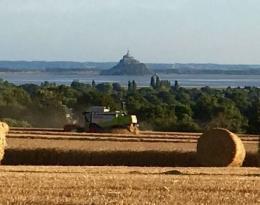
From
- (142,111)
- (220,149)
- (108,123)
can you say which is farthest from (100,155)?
(142,111)

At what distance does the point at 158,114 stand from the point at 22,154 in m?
26.6

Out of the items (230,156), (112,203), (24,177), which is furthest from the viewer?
(230,156)

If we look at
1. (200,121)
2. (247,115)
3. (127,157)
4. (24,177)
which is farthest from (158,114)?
(24,177)

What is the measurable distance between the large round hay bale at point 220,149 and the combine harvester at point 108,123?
15098 mm

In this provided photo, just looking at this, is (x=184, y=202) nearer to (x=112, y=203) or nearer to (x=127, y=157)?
(x=112, y=203)

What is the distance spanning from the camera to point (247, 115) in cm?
5584

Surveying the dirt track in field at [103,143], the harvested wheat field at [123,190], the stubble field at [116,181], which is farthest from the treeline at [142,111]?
the harvested wheat field at [123,190]

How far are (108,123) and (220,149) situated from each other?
18127 mm

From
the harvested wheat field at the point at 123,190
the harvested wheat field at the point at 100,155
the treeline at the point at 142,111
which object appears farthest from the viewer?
the treeline at the point at 142,111

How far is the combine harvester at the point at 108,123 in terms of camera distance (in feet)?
132

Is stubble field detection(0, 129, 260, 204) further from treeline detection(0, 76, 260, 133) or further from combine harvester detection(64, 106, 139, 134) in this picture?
treeline detection(0, 76, 260, 133)

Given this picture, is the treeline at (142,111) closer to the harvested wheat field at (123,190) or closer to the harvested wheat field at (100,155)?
the harvested wheat field at (100,155)

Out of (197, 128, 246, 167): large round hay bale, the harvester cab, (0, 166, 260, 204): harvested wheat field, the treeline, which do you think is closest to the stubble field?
(0, 166, 260, 204): harvested wheat field

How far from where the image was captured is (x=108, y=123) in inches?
1646
